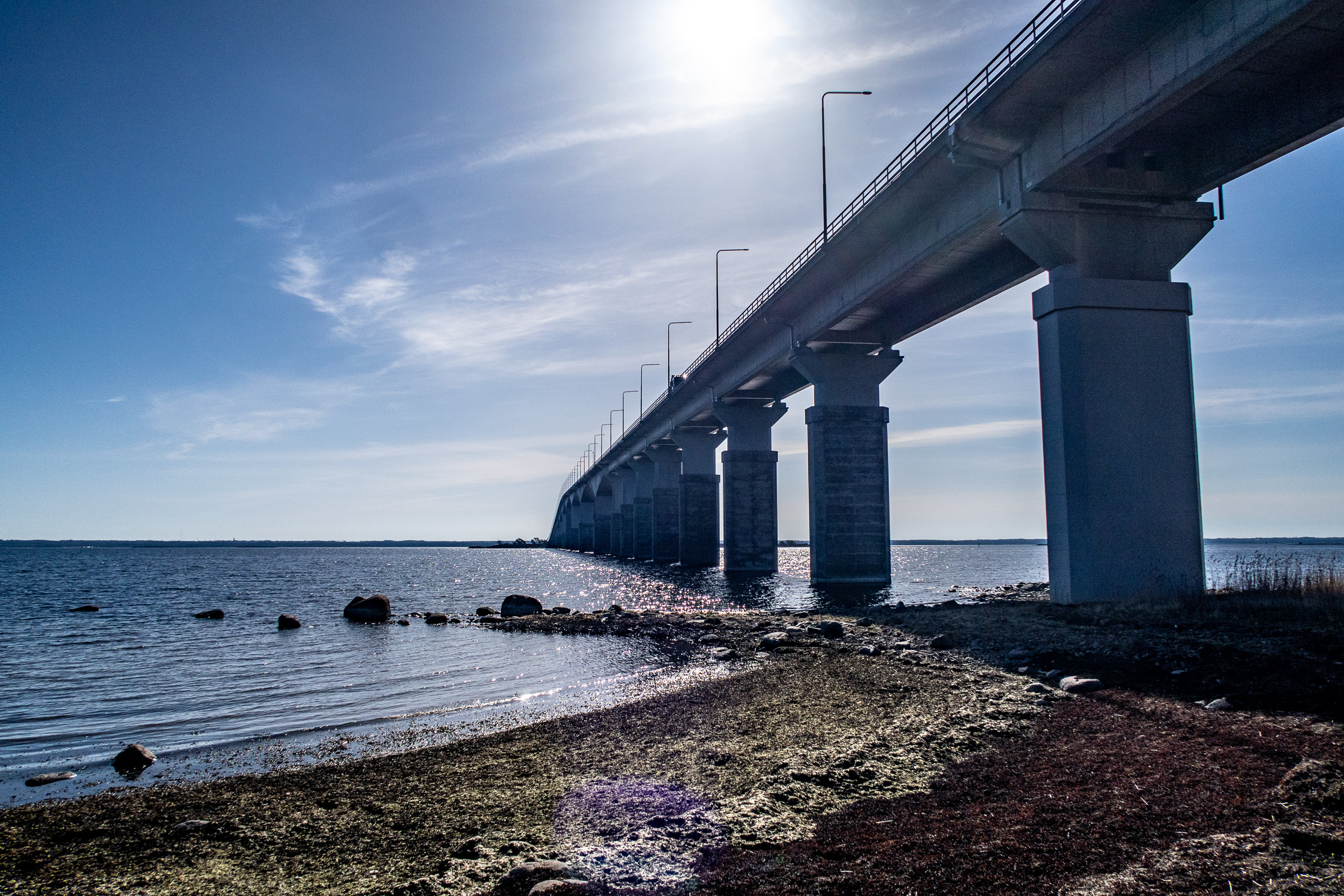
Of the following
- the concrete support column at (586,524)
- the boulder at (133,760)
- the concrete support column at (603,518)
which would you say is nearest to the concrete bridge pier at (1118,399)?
the boulder at (133,760)

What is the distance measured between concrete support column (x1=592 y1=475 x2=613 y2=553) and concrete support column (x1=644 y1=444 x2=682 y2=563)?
40.4 m

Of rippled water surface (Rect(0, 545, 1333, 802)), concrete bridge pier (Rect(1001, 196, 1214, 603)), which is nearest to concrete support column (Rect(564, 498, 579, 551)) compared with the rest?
rippled water surface (Rect(0, 545, 1333, 802))

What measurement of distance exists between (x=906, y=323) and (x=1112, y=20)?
63.0 feet

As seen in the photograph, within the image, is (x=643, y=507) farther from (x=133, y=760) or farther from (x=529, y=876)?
(x=529, y=876)

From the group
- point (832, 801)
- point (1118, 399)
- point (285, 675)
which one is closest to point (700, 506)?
point (1118, 399)

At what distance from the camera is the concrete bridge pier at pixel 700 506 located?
6306 centimetres

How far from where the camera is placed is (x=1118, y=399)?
18.9 m

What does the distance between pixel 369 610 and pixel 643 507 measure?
54.5 m

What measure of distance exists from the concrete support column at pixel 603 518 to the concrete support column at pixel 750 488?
63948 millimetres

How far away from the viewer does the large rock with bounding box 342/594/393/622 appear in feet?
101

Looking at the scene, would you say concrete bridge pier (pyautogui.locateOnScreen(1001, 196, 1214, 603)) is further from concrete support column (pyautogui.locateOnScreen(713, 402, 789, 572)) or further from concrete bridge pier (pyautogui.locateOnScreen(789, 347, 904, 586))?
→ concrete support column (pyautogui.locateOnScreen(713, 402, 789, 572))

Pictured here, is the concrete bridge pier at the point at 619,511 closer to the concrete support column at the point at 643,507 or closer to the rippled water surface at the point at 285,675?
the concrete support column at the point at 643,507

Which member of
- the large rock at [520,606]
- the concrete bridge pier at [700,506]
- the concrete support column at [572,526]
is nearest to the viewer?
the large rock at [520,606]

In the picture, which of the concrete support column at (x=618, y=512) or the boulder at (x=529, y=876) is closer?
the boulder at (x=529, y=876)
